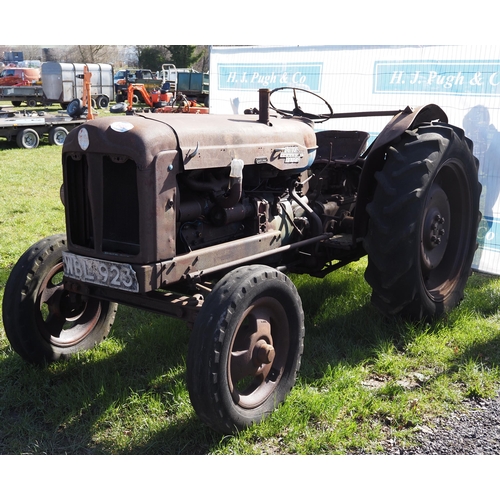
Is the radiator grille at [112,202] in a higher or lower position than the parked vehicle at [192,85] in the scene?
lower

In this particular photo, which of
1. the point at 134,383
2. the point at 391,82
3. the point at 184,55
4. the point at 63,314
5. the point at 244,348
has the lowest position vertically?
the point at 134,383

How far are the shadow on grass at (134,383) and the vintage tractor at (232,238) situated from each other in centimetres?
22

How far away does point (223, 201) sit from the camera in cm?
355

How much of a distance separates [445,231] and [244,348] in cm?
232

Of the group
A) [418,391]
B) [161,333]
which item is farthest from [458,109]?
[161,333]

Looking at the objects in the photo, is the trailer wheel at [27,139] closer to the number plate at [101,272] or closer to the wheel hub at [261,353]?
the number plate at [101,272]

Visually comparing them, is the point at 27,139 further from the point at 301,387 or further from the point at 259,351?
the point at 259,351

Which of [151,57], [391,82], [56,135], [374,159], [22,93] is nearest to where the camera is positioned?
[374,159]

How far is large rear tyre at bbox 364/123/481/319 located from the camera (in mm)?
3975

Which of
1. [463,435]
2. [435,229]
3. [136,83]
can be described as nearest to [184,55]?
[136,83]

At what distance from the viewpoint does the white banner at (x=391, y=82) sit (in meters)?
5.93

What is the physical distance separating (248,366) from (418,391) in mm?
1213

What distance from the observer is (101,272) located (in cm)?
328

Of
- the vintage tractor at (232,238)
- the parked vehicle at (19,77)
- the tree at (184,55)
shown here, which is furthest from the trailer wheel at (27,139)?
the tree at (184,55)
